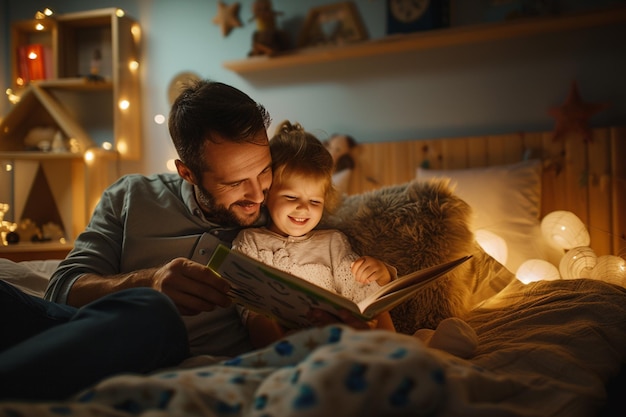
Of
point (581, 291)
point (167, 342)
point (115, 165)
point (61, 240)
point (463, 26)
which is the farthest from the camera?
point (115, 165)

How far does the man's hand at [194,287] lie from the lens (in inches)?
37.8

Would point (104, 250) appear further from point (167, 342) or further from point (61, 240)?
point (61, 240)

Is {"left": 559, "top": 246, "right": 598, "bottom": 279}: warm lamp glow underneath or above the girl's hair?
underneath

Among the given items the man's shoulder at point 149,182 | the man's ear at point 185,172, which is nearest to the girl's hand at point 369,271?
the man's ear at point 185,172

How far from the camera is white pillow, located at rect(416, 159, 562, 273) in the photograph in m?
1.91

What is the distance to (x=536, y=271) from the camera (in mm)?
1772

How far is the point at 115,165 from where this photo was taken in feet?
10.4

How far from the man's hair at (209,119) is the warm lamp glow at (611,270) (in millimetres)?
1138

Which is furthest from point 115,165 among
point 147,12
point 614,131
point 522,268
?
point 614,131

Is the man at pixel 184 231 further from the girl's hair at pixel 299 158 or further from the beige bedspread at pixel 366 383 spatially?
the beige bedspread at pixel 366 383

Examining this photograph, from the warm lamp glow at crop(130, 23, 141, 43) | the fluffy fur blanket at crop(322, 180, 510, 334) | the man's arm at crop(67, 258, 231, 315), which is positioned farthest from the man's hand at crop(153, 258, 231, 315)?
the warm lamp glow at crop(130, 23, 141, 43)

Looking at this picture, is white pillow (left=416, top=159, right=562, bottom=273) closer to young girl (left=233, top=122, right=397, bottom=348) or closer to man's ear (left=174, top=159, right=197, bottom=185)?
young girl (left=233, top=122, right=397, bottom=348)

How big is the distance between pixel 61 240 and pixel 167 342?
2429 mm

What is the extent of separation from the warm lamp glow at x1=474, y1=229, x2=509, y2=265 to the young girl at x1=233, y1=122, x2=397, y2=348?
63 centimetres
